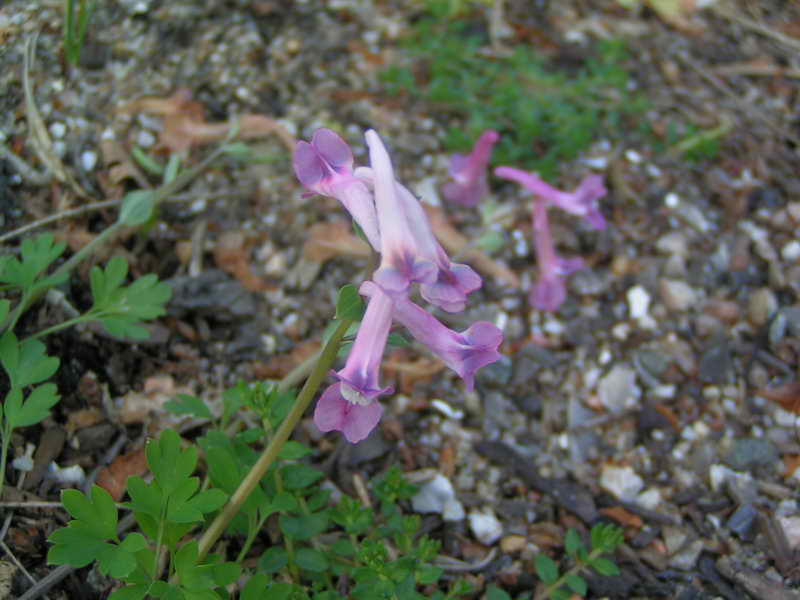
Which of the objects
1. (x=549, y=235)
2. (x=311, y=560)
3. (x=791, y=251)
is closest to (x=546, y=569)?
(x=311, y=560)

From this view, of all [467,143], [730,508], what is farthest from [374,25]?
[730,508]

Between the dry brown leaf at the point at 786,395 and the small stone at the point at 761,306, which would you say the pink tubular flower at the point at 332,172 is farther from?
the small stone at the point at 761,306

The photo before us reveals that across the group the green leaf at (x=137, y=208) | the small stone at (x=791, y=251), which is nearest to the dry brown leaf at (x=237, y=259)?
the green leaf at (x=137, y=208)

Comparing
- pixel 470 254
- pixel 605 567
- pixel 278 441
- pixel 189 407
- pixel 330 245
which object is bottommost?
pixel 605 567

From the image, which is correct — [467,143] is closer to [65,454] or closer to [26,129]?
[26,129]

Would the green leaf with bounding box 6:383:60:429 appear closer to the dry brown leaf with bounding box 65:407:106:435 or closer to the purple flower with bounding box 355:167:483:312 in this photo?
the dry brown leaf with bounding box 65:407:106:435

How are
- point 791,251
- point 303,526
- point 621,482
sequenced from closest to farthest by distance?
point 303,526, point 621,482, point 791,251

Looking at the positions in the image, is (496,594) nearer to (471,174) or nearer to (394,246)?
(394,246)
